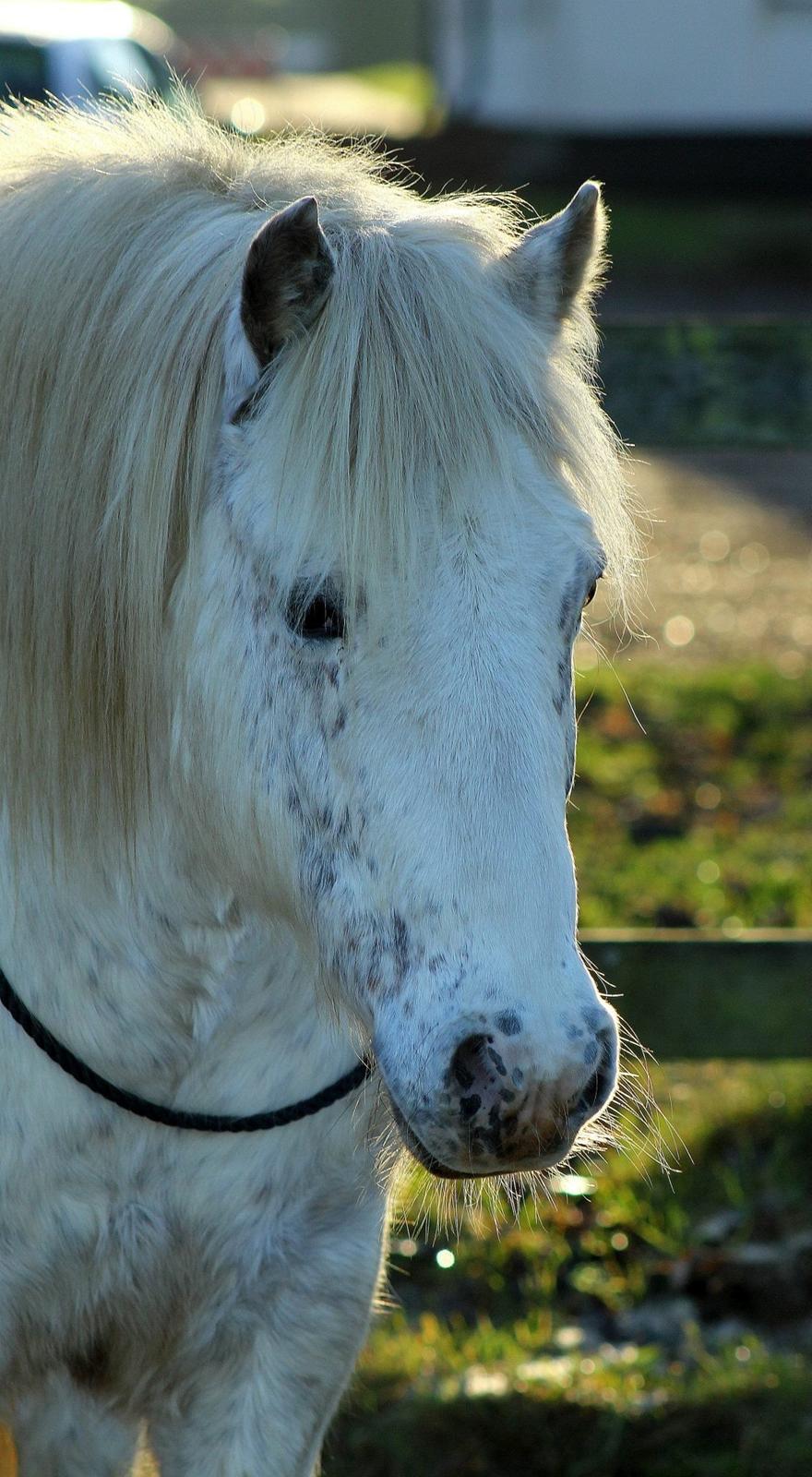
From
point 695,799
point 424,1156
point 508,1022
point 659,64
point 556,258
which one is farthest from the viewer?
point 659,64

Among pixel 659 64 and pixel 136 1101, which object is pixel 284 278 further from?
pixel 659 64

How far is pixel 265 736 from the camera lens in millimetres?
1590

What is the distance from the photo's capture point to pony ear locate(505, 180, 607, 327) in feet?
5.66

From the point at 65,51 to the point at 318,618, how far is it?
5.98 meters

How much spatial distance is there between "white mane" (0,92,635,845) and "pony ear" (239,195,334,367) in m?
0.02

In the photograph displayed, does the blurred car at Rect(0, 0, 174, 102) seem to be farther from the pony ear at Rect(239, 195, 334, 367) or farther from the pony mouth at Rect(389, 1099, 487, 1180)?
the pony mouth at Rect(389, 1099, 487, 1180)

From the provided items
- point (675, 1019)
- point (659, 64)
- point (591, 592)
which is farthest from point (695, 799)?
point (659, 64)

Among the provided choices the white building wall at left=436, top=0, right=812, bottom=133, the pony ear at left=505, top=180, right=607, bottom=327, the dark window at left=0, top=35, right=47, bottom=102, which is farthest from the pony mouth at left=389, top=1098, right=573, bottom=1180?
the white building wall at left=436, top=0, right=812, bottom=133

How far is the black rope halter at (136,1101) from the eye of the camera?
5.87ft

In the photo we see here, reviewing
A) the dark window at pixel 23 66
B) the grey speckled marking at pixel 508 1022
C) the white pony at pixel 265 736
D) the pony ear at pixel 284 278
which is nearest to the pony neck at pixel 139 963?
the white pony at pixel 265 736

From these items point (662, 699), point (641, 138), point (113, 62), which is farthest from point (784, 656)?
point (641, 138)

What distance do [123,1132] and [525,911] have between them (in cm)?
66

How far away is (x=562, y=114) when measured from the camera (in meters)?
14.2

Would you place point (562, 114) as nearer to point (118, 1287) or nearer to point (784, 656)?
point (784, 656)
